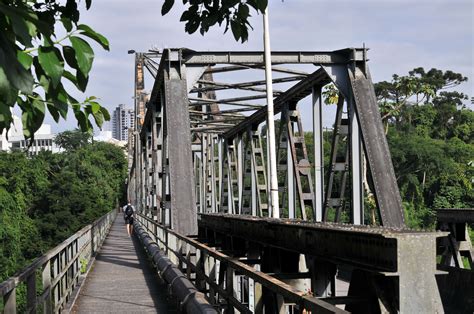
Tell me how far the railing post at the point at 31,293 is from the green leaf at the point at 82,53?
475 cm

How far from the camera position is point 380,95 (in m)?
102

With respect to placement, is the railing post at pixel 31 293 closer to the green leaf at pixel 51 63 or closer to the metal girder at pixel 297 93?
the green leaf at pixel 51 63

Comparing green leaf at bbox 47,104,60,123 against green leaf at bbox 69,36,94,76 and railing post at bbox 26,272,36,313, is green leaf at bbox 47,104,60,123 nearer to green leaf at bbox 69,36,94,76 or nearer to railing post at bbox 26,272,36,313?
green leaf at bbox 69,36,94,76

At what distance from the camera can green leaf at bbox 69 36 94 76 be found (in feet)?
9.71

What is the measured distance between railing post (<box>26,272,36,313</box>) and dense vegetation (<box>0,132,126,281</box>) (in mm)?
58605

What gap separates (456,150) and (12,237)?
160 feet

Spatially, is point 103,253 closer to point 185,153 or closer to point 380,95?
point 185,153

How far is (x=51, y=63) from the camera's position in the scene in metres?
2.86

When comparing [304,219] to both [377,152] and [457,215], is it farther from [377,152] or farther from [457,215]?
[457,215]

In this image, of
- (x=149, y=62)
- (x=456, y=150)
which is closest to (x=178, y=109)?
(x=149, y=62)

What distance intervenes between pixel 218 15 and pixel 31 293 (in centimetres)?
406

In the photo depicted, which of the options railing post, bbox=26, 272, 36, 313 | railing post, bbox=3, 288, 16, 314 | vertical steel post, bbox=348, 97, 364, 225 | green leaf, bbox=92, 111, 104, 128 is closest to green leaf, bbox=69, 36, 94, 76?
green leaf, bbox=92, 111, 104, 128

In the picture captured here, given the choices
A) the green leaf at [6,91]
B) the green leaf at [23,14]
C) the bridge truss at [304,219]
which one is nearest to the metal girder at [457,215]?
the bridge truss at [304,219]

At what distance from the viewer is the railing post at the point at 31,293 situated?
733cm
